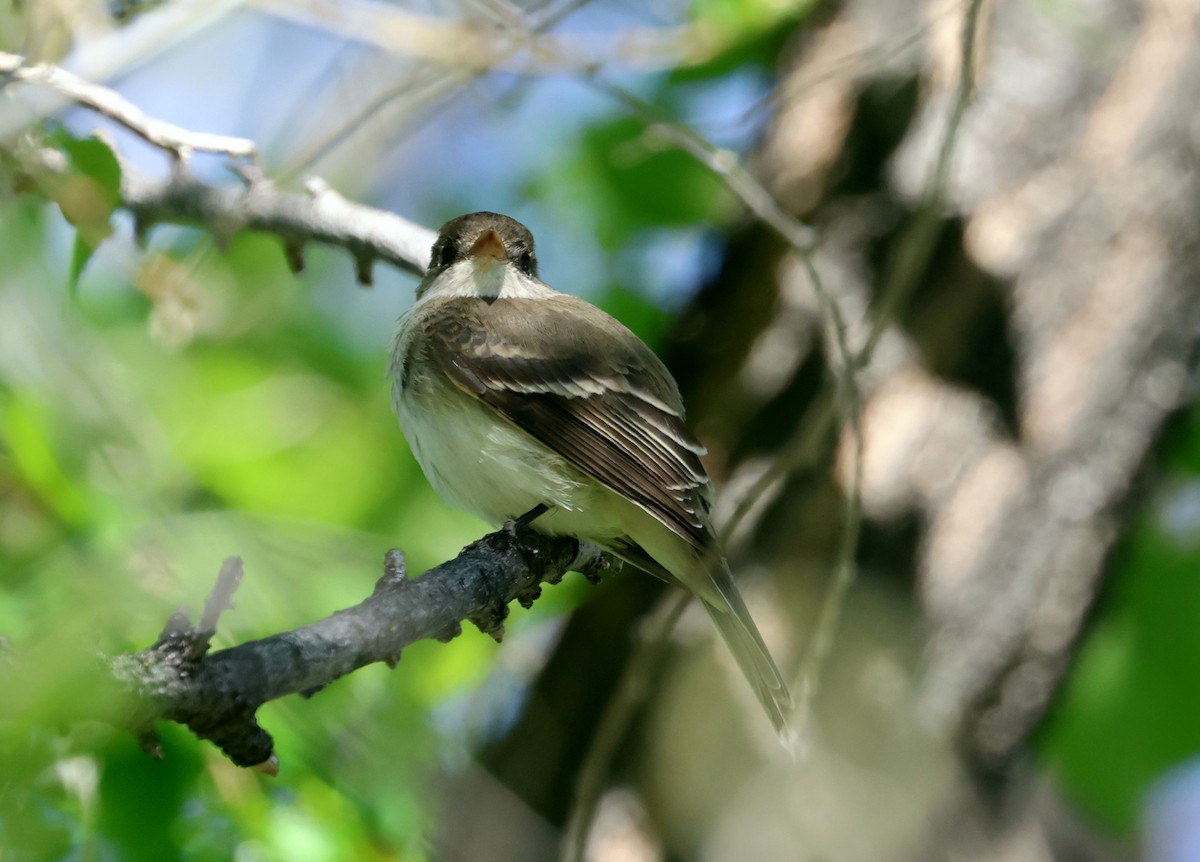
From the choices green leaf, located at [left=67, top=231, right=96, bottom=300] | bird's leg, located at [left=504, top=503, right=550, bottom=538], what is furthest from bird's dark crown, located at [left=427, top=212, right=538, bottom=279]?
green leaf, located at [left=67, top=231, right=96, bottom=300]

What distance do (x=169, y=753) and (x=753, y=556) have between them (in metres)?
2.60

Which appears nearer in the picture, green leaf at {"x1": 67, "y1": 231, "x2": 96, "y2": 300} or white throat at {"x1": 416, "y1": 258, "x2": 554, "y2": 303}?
green leaf at {"x1": 67, "y1": 231, "x2": 96, "y2": 300}

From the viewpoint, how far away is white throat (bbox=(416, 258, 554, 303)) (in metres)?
3.91

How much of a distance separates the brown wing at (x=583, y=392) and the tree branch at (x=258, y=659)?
0.93 metres

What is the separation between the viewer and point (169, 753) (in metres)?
2.38

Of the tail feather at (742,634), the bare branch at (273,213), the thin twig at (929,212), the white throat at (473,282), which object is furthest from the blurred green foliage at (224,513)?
the thin twig at (929,212)

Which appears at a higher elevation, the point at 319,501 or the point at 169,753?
the point at 169,753

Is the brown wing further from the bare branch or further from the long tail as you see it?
the bare branch

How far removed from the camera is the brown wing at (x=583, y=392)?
11.1ft

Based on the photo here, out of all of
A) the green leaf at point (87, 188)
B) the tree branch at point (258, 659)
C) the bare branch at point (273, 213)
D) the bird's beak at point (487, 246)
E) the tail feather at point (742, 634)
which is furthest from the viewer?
the bird's beak at point (487, 246)

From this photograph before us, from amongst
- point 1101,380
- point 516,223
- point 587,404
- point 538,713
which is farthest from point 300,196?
point 1101,380

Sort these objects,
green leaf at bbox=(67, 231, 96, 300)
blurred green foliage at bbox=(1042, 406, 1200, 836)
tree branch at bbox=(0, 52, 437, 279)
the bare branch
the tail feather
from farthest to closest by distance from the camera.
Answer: blurred green foliage at bbox=(1042, 406, 1200, 836), the bare branch, the tail feather, tree branch at bbox=(0, 52, 437, 279), green leaf at bbox=(67, 231, 96, 300)

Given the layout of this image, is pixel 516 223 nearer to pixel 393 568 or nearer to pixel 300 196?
pixel 300 196

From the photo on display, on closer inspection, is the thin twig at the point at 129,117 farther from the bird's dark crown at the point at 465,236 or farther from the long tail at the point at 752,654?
the long tail at the point at 752,654
